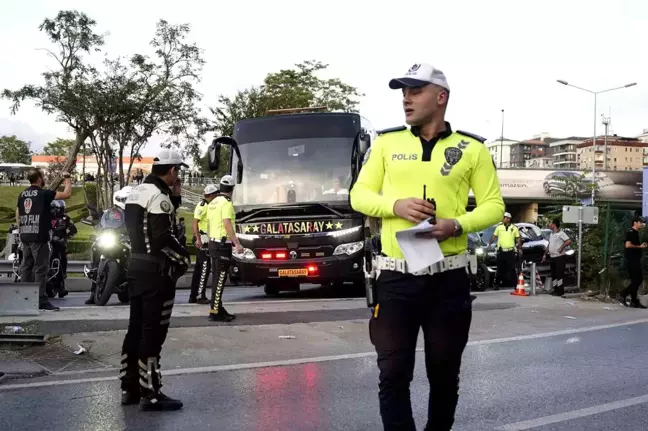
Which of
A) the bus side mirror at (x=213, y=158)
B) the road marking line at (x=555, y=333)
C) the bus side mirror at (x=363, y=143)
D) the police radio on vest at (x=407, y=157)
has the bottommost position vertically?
the road marking line at (x=555, y=333)

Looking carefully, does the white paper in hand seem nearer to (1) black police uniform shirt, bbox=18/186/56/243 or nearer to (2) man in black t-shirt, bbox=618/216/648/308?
(1) black police uniform shirt, bbox=18/186/56/243

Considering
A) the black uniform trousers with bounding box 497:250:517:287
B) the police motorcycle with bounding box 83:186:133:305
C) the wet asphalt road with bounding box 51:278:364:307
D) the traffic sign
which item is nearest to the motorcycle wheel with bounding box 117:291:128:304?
the police motorcycle with bounding box 83:186:133:305

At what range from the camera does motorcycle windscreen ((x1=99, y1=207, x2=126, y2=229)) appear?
42.2ft

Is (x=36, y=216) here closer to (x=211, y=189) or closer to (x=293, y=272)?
(x=211, y=189)

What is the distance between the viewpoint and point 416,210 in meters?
3.93

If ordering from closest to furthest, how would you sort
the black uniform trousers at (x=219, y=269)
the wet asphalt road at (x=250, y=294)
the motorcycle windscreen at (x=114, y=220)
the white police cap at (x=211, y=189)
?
the black uniform trousers at (x=219, y=269), the motorcycle windscreen at (x=114, y=220), the white police cap at (x=211, y=189), the wet asphalt road at (x=250, y=294)

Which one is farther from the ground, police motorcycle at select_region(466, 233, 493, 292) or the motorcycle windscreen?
the motorcycle windscreen

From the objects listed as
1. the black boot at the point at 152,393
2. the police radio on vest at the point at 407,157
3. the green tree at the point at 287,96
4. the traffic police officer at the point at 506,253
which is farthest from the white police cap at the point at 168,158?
the green tree at the point at 287,96

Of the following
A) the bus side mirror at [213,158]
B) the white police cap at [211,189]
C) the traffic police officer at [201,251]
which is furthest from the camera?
the bus side mirror at [213,158]

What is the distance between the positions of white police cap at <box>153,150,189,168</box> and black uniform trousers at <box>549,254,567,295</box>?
1286 centimetres

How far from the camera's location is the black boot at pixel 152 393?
6.07 m

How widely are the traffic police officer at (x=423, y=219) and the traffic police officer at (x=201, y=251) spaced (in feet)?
30.3

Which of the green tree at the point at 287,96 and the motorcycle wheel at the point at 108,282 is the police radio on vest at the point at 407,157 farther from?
the green tree at the point at 287,96

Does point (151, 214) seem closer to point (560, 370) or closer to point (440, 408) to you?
point (440, 408)
